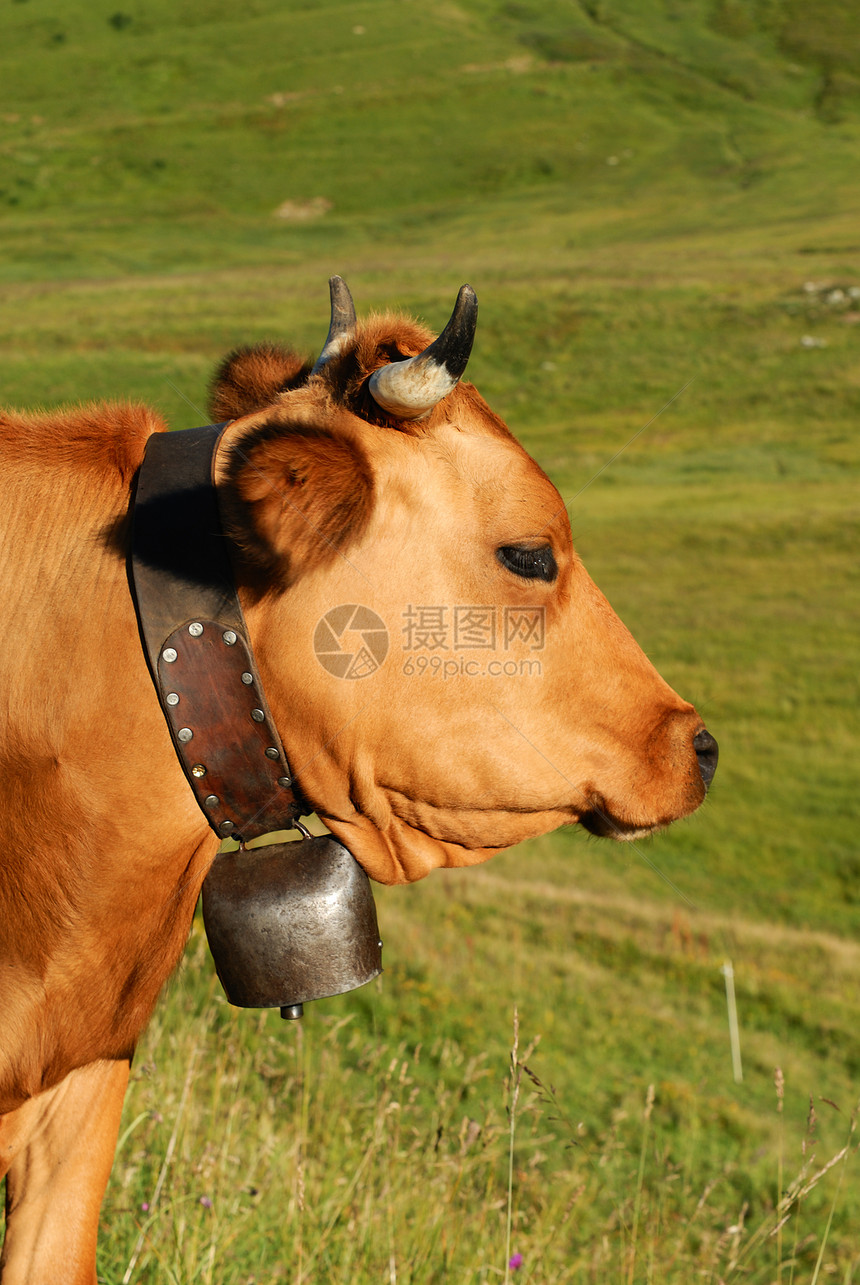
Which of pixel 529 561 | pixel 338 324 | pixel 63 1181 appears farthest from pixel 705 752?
pixel 63 1181

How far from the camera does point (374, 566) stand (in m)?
2.53

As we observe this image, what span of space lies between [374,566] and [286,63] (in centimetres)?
13906

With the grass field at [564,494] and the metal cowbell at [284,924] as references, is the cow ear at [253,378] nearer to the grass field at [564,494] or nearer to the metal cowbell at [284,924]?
the grass field at [564,494]

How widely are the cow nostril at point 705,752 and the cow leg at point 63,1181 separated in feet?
5.54

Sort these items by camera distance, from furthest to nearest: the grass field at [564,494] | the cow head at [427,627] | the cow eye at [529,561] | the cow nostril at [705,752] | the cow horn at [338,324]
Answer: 1. the grass field at [564,494]
2. the cow nostril at [705,752]
3. the cow horn at [338,324]
4. the cow eye at [529,561]
5. the cow head at [427,627]

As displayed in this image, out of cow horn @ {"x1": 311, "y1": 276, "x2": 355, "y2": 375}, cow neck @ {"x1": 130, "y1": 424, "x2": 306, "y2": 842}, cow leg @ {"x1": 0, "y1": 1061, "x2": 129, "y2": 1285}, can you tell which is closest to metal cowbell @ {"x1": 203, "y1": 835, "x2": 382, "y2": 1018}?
cow neck @ {"x1": 130, "y1": 424, "x2": 306, "y2": 842}

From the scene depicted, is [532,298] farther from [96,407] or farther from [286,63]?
[286,63]

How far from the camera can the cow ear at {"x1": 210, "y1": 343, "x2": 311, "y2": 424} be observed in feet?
9.89

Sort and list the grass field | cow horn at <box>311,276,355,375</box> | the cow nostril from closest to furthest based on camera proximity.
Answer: cow horn at <box>311,276,355,375</box>, the cow nostril, the grass field

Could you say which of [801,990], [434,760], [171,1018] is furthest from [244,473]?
[801,990]

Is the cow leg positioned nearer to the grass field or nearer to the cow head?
the grass field

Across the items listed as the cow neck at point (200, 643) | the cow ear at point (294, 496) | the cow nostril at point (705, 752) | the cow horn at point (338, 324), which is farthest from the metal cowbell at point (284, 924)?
the cow horn at point (338, 324)

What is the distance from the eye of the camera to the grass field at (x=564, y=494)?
4.26 m

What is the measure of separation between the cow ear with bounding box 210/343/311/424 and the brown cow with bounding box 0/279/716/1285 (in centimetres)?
14
